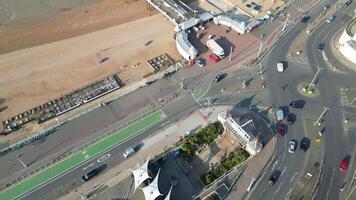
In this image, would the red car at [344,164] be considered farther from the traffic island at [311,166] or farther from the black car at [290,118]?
the black car at [290,118]

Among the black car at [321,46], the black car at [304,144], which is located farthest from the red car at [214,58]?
the black car at [304,144]

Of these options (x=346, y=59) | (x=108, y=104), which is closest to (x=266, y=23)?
(x=346, y=59)

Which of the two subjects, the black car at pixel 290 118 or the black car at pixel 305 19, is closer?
the black car at pixel 290 118

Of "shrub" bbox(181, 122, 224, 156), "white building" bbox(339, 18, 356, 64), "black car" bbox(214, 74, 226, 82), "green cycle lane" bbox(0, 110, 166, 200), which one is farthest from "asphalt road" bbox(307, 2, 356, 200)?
"green cycle lane" bbox(0, 110, 166, 200)

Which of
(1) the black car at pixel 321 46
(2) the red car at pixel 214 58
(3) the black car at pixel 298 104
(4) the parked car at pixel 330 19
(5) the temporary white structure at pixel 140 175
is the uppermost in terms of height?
(2) the red car at pixel 214 58

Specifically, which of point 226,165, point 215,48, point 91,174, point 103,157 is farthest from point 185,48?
point 91,174

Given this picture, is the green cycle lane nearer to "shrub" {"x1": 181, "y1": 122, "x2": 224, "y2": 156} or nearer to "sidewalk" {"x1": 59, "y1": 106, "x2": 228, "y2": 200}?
"sidewalk" {"x1": 59, "y1": 106, "x2": 228, "y2": 200}

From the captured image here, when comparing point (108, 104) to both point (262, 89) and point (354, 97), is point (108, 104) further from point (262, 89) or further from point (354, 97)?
point (354, 97)
